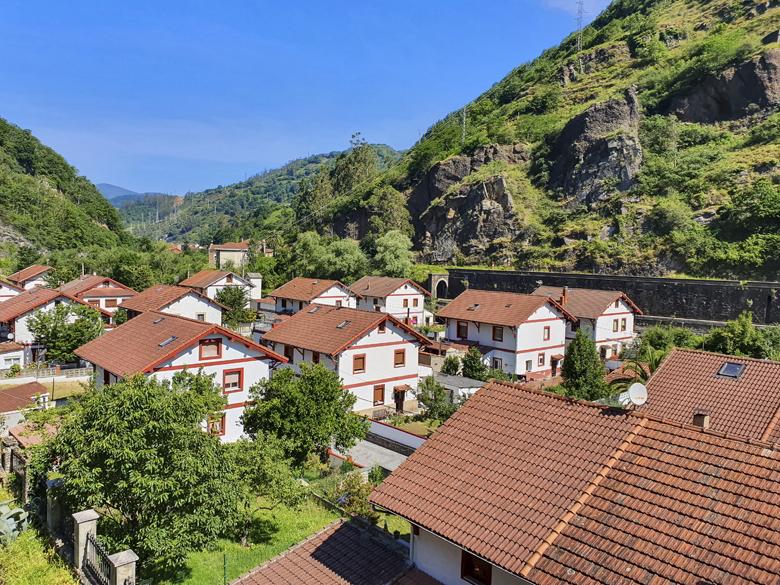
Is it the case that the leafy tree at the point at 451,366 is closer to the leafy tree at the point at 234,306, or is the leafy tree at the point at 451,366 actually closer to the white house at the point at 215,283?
the leafy tree at the point at 234,306

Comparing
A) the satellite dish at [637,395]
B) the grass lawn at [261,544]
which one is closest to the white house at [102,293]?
the grass lawn at [261,544]

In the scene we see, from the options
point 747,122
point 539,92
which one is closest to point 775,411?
point 747,122

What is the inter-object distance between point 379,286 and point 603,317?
72.0ft

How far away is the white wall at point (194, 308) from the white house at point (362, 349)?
1302 centimetres

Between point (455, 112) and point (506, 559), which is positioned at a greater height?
point (455, 112)

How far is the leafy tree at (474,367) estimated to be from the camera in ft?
106

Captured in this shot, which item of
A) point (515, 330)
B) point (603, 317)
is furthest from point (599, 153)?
point (515, 330)

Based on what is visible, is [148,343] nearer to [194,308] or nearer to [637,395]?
[194,308]

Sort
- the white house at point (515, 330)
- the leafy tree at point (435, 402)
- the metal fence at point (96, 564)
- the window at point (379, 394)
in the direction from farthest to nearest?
the white house at point (515, 330), the window at point (379, 394), the leafy tree at point (435, 402), the metal fence at point (96, 564)

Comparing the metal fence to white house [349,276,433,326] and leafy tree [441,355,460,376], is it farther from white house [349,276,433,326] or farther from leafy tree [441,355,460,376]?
white house [349,276,433,326]

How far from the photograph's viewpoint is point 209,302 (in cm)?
4388

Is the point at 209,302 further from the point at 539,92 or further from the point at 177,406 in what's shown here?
the point at 539,92

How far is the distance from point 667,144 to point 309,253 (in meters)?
45.6

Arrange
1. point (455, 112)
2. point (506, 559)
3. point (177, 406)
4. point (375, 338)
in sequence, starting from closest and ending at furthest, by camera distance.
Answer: point (506, 559) → point (177, 406) → point (375, 338) → point (455, 112)
